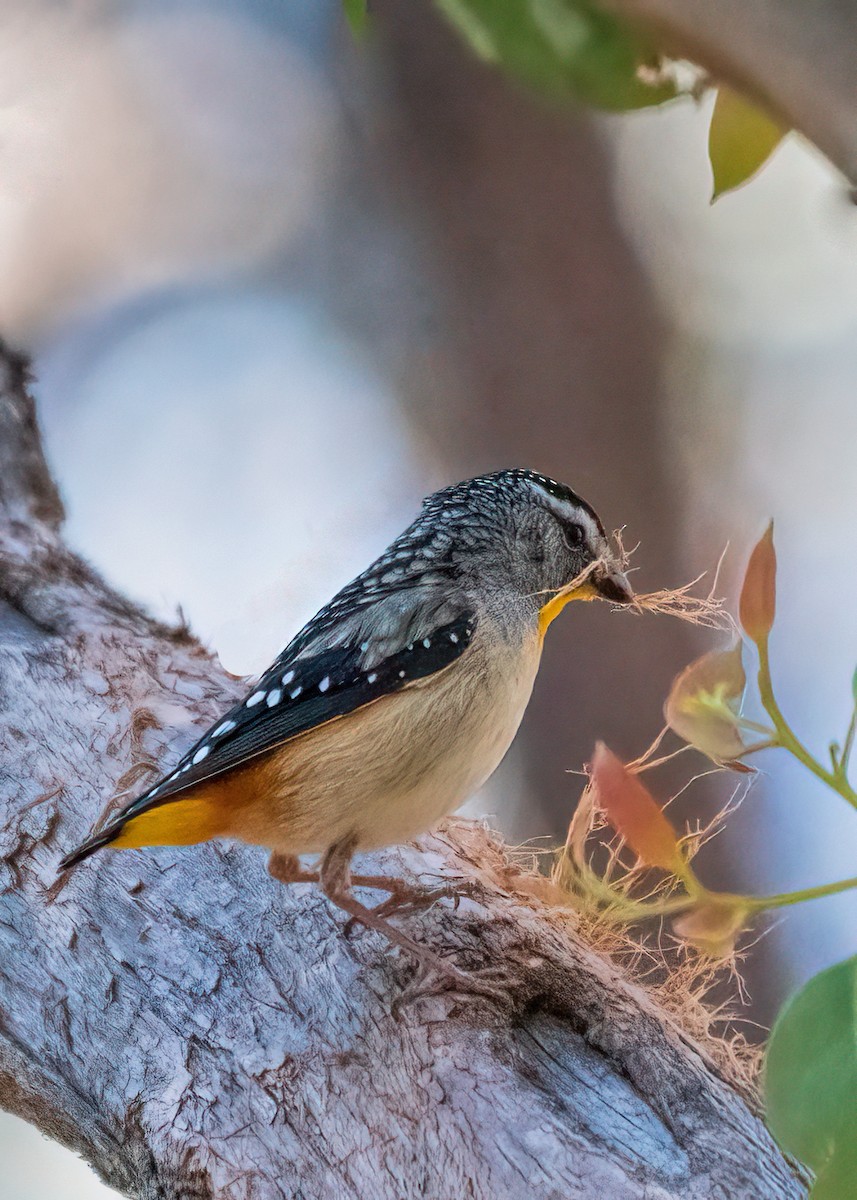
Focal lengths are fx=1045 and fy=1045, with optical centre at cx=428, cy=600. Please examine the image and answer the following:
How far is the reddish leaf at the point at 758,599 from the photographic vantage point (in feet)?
1.42

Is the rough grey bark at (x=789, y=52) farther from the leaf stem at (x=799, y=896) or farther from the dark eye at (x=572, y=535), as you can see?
the dark eye at (x=572, y=535)

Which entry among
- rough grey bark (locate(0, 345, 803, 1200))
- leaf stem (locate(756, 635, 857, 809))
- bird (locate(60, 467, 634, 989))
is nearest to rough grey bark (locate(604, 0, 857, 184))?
leaf stem (locate(756, 635, 857, 809))

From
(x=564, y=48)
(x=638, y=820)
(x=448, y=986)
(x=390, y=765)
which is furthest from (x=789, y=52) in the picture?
(x=448, y=986)

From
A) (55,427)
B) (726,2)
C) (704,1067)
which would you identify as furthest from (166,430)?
(726,2)

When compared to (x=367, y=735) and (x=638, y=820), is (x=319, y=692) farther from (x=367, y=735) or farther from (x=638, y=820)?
(x=638, y=820)

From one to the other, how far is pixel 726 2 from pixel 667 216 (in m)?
0.98

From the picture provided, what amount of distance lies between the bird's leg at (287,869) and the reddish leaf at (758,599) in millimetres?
389

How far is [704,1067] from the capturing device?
2.23 ft

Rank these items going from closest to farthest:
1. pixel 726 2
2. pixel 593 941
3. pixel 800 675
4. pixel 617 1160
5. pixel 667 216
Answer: pixel 726 2 < pixel 617 1160 < pixel 593 941 < pixel 800 675 < pixel 667 216

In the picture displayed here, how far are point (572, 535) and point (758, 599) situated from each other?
30cm

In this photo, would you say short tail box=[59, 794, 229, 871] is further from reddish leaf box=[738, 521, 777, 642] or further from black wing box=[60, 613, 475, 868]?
reddish leaf box=[738, 521, 777, 642]

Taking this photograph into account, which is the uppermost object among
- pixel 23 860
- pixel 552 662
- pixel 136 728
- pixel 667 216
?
pixel 667 216

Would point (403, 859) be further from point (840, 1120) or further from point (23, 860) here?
point (840, 1120)

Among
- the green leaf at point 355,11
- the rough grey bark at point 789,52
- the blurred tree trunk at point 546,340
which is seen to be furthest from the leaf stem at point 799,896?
the blurred tree trunk at point 546,340
